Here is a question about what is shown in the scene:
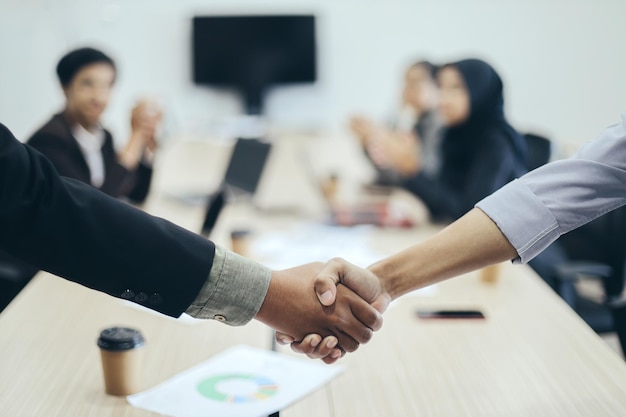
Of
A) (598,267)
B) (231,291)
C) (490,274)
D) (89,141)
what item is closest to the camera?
(231,291)

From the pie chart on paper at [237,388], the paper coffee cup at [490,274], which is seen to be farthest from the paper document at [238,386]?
the paper coffee cup at [490,274]

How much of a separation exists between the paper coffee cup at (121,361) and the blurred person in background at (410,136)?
212 centimetres

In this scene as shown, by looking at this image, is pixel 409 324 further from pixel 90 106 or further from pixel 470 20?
pixel 470 20

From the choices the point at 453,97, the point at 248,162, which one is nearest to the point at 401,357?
the point at 248,162

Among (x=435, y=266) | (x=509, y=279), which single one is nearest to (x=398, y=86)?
(x=509, y=279)

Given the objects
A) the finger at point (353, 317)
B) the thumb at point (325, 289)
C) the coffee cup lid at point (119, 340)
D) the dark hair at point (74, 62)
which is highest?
the dark hair at point (74, 62)

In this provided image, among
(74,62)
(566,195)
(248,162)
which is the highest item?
(566,195)

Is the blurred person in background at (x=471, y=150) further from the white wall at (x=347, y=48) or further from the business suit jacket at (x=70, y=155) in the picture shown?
the white wall at (x=347, y=48)

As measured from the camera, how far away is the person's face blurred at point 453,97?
300cm

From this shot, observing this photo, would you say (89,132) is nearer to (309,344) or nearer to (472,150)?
(472,150)

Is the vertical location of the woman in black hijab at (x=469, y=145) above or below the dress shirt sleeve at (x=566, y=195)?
below

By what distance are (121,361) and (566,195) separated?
0.92 meters

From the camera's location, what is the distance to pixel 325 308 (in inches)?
64.9

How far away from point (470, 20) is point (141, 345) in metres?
5.60
